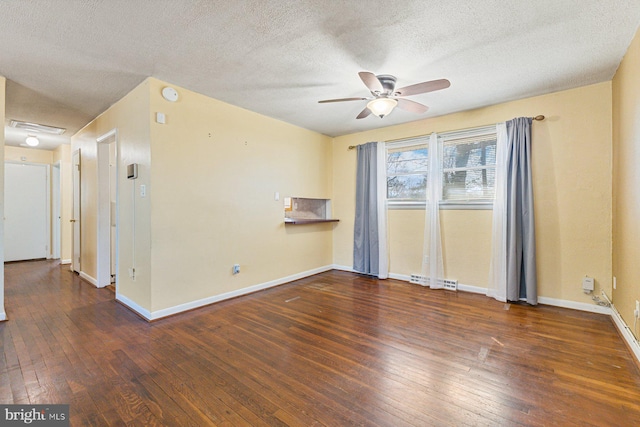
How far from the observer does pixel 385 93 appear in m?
2.84

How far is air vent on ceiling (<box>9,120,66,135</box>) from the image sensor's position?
167 inches

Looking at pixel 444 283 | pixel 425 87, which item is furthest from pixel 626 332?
pixel 425 87

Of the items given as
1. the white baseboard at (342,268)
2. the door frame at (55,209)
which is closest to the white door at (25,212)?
the door frame at (55,209)

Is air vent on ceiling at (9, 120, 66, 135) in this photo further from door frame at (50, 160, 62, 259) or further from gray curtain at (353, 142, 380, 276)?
gray curtain at (353, 142, 380, 276)

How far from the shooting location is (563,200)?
3236 millimetres

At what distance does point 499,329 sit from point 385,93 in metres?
2.56

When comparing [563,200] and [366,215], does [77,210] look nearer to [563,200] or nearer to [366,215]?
[366,215]

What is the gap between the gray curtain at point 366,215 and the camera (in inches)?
184

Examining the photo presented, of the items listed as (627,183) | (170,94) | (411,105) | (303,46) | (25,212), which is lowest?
(25,212)

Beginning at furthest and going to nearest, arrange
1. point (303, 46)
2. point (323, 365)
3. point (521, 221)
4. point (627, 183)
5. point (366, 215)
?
1. point (366, 215)
2. point (521, 221)
3. point (627, 183)
4. point (303, 46)
5. point (323, 365)

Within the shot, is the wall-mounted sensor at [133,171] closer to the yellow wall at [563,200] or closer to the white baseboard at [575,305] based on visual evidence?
the yellow wall at [563,200]

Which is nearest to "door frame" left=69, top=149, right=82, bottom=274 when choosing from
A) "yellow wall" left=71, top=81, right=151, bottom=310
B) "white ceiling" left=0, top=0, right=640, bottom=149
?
"yellow wall" left=71, top=81, right=151, bottom=310

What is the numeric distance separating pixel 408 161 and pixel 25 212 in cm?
797

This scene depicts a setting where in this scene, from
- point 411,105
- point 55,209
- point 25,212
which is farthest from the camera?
point 55,209
